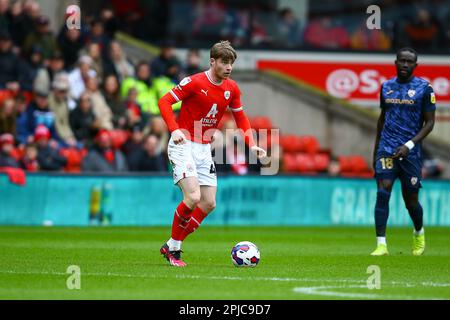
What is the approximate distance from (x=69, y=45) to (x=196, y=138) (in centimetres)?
1349

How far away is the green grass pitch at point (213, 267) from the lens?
10.1 m

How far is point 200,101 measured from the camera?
1279 cm

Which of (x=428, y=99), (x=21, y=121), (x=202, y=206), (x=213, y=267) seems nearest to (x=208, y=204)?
(x=202, y=206)

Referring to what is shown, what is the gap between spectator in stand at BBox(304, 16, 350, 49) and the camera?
30.5 m

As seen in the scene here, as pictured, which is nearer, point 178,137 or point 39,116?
point 178,137

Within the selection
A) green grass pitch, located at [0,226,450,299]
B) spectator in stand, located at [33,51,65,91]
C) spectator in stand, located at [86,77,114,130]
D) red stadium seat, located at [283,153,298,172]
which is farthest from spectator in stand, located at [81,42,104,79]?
green grass pitch, located at [0,226,450,299]

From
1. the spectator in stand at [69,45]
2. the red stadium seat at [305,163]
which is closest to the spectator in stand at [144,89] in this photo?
the spectator in stand at [69,45]

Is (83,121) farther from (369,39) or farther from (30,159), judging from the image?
(369,39)

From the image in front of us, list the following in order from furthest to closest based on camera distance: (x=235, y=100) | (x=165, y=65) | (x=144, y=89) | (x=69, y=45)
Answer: (x=165, y=65) → (x=69, y=45) → (x=144, y=89) → (x=235, y=100)

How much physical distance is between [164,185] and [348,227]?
3.73 meters

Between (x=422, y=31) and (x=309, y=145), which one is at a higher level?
(x=422, y=31)

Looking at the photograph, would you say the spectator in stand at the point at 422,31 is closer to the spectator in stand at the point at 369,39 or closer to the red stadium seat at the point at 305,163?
the spectator in stand at the point at 369,39

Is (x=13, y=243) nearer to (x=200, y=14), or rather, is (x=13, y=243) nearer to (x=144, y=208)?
(x=144, y=208)

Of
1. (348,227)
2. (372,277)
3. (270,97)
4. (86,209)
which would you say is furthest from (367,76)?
(372,277)
